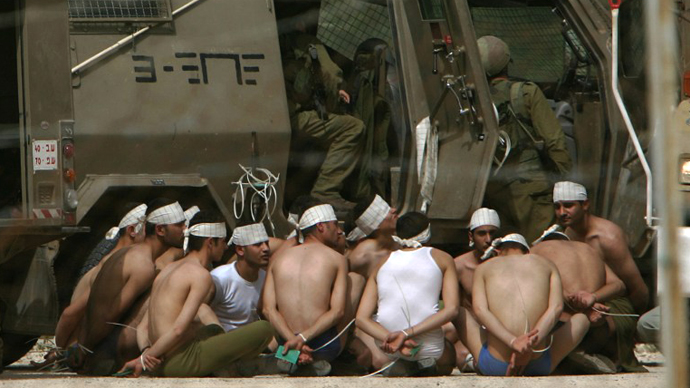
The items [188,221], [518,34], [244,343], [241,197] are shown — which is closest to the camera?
[244,343]

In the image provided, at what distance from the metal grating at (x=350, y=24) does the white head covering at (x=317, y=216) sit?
1.44 meters

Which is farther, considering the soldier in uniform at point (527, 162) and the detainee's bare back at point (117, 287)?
the soldier in uniform at point (527, 162)

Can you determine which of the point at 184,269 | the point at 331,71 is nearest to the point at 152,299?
the point at 184,269

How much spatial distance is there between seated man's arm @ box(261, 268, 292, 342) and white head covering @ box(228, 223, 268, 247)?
19cm

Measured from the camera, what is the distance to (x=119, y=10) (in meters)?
6.90

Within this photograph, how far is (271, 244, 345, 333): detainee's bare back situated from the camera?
6.20 metres

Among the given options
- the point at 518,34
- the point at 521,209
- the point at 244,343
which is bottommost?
the point at 244,343

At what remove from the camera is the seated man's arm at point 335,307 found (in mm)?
6137

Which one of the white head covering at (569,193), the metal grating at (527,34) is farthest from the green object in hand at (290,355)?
the metal grating at (527,34)

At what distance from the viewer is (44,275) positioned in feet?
22.6

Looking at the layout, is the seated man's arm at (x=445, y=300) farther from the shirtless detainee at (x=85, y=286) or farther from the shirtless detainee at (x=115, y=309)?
the shirtless detainee at (x=85, y=286)

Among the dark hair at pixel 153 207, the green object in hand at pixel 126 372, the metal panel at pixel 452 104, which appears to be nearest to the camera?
the green object in hand at pixel 126 372

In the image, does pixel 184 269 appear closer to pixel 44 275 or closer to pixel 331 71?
pixel 44 275

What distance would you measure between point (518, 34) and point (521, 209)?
4.91 ft
